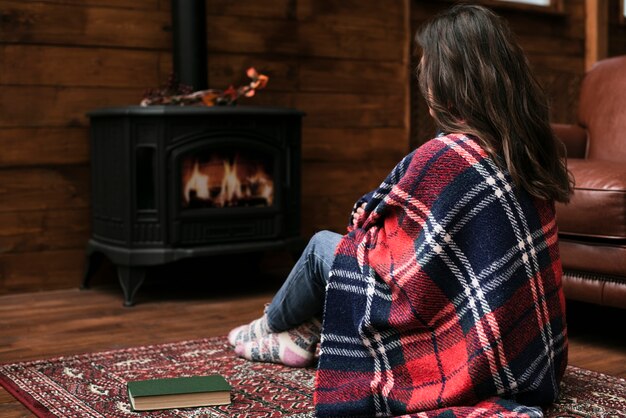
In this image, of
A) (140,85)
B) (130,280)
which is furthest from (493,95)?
(140,85)

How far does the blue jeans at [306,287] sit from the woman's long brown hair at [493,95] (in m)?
0.42

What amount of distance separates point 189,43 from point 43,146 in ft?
2.19

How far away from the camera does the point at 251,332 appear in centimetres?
232

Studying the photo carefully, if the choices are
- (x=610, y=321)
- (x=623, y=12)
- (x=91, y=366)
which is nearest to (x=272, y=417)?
(x=91, y=366)

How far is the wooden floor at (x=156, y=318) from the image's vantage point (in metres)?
2.46

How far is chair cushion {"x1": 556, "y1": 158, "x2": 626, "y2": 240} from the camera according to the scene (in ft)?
7.73

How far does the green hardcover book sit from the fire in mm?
1271

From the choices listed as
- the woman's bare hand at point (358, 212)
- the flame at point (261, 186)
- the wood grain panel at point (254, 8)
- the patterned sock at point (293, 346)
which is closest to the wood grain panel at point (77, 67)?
the wood grain panel at point (254, 8)

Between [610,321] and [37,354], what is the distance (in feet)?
5.83

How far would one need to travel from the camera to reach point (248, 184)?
3256mm

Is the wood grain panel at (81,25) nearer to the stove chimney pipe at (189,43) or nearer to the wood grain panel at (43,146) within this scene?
the stove chimney pipe at (189,43)

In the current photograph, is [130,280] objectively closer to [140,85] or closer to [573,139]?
[140,85]

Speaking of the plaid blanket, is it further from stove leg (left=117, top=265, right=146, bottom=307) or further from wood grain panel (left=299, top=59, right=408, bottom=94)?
wood grain panel (left=299, top=59, right=408, bottom=94)

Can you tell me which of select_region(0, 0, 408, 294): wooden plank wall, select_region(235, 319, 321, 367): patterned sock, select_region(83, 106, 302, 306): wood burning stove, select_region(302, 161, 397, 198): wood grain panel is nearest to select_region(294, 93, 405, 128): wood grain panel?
select_region(0, 0, 408, 294): wooden plank wall
